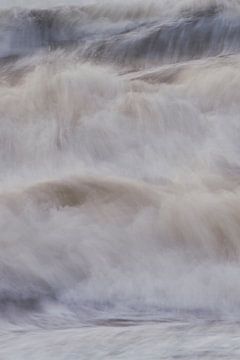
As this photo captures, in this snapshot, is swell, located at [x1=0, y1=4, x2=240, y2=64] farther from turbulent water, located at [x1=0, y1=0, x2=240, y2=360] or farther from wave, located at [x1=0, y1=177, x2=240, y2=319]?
wave, located at [x1=0, y1=177, x2=240, y2=319]

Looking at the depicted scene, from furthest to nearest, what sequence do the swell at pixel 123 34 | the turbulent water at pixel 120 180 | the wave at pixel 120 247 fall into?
the swell at pixel 123 34
the wave at pixel 120 247
the turbulent water at pixel 120 180

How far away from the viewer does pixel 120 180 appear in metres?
3.70

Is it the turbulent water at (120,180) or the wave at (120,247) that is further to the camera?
the wave at (120,247)

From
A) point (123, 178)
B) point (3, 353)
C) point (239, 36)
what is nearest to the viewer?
point (3, 353)

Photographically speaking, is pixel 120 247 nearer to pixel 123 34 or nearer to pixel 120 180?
pixel 120 180

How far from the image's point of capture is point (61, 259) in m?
3.08

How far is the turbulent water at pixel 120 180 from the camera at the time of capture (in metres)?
2.75

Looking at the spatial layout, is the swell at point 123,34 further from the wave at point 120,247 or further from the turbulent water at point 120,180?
the wave at point 120,247

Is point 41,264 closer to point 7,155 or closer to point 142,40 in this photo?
point 7,155

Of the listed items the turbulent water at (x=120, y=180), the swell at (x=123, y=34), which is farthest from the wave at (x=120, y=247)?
the swell at (x=123, y=34)

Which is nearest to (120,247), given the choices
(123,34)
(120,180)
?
(120,180)

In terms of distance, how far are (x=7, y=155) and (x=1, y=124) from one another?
0.24 m

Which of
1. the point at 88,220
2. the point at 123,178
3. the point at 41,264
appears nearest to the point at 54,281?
the point at 41,264

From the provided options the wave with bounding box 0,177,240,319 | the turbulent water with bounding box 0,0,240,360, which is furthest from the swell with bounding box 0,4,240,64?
the wave with bounding box 0,177,240,319
